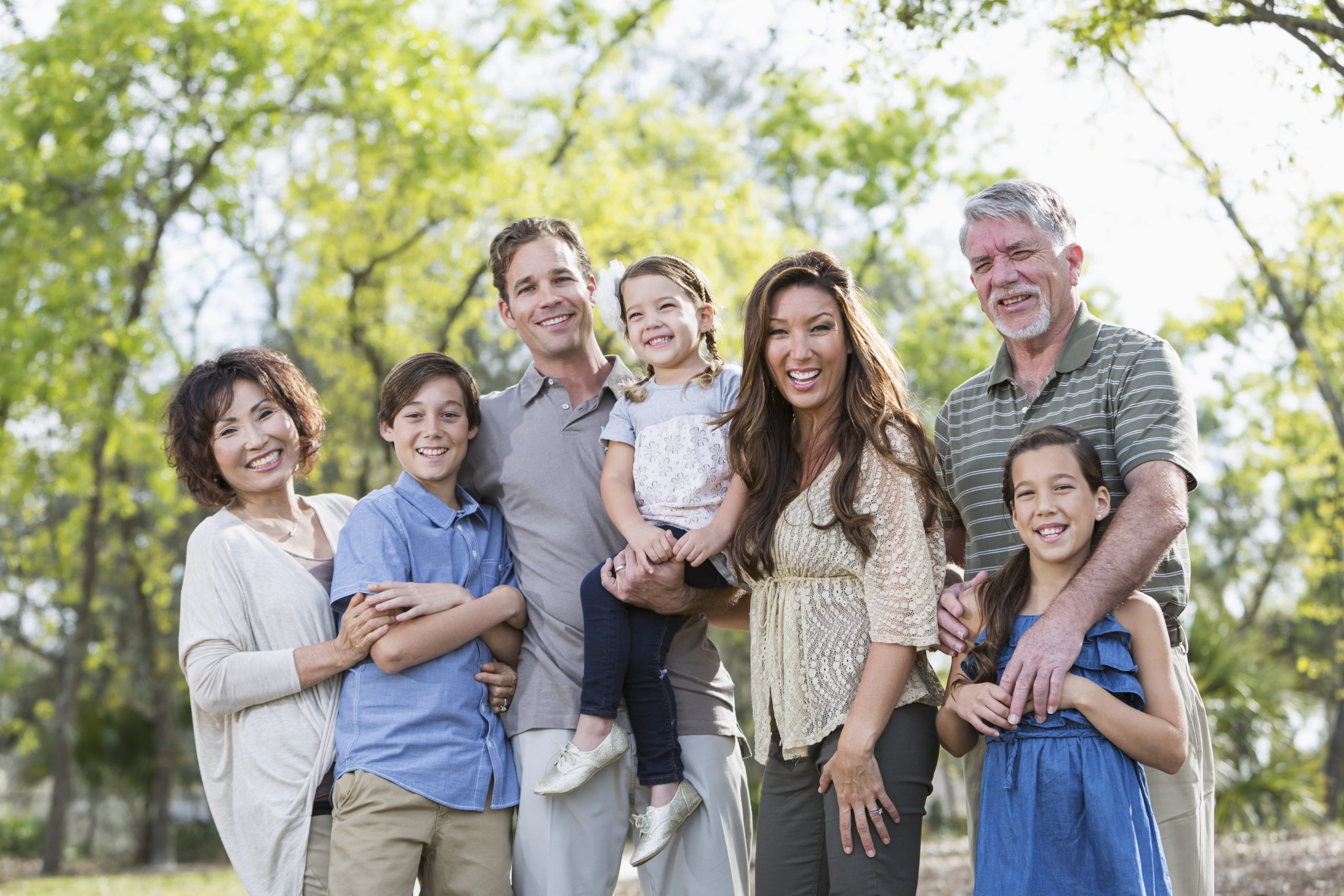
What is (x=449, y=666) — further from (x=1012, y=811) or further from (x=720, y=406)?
(x=1012, y=811)

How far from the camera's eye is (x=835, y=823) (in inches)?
112

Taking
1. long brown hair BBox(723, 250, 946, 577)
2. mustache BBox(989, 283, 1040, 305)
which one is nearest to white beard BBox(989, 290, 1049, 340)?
mustache BBox(989, 283, 1040, 305)

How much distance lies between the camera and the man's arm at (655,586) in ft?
10.4

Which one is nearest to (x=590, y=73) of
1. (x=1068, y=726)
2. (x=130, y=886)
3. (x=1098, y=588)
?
(x=130, y=886)

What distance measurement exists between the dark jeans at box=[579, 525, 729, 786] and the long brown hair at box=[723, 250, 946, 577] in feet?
0.97

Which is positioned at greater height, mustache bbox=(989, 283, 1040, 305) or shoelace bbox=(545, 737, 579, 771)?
mustache bbox=(989, 283, 1040, 305)

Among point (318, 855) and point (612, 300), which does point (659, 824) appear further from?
point (612, 300)

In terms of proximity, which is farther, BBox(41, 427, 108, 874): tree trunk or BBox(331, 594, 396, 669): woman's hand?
BBox(41, 427, 108, 874): tree trunk

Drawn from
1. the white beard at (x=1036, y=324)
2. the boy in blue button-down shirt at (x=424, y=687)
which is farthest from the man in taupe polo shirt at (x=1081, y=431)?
the boy in blue button-down shirt at (x=424, y=687)

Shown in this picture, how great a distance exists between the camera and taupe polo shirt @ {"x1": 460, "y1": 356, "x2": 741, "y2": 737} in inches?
134

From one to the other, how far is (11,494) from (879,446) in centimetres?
1318

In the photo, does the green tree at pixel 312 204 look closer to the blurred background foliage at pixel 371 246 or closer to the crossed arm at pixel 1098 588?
the blurred background foliage at pixel 371 246

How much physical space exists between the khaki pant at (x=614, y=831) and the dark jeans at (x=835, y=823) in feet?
1.22

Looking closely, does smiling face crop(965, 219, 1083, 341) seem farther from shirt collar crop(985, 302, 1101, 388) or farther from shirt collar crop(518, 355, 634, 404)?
shirt collar crop(518, 355, 634, 404)
